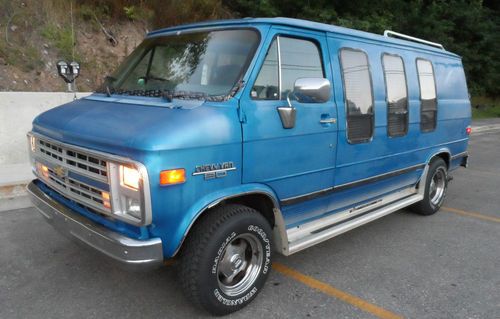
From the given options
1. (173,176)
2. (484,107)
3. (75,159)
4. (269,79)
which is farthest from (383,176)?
(484,107)

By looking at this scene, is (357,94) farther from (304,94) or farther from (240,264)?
(240,264)

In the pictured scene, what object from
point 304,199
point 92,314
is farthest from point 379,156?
point 92,314

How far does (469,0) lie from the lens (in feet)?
67.5

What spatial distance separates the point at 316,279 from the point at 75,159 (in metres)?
2.32

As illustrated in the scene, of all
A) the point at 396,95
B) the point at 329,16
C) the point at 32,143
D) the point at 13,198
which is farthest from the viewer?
the point at 329,16

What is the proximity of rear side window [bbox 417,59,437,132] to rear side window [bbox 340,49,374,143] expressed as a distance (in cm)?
126

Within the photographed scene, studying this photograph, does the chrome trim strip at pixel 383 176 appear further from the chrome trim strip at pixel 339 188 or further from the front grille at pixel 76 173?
the front grille at pixel 76 173

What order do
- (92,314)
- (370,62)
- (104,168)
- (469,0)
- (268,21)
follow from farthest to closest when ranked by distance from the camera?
(469,0) → (370,62) → (268,21) → (92,314) → (104,168)

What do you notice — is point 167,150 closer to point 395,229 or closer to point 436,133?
point 395,229

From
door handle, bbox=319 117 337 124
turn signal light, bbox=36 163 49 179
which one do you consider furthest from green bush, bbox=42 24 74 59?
door handle, bbox=319 117 337 124

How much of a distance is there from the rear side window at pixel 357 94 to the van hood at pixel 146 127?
147 centimetres

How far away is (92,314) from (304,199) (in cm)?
196

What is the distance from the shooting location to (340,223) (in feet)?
13.8

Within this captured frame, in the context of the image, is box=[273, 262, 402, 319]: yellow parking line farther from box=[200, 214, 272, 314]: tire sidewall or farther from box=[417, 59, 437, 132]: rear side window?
box=[417, 59, 437, 132]: rear side window
